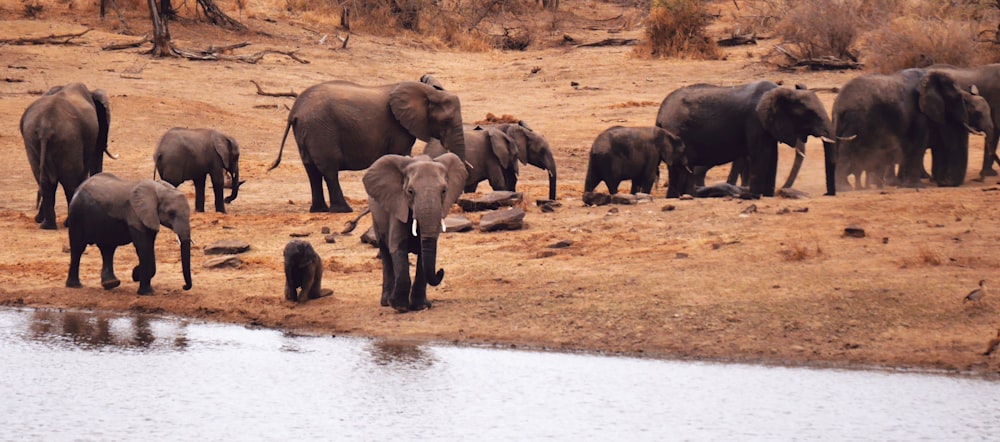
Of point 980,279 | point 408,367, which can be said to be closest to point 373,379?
point 408,367

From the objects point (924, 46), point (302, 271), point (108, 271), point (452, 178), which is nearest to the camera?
point (452, 178)

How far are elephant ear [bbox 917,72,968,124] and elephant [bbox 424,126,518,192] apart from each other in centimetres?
519

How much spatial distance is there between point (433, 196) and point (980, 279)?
4.28m

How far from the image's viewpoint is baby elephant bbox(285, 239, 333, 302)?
36.9 ft

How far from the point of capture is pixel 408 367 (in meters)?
9.63

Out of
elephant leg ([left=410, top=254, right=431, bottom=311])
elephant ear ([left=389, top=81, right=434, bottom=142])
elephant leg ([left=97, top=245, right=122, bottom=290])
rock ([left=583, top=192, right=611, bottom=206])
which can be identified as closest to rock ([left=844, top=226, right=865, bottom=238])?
rock ([left=583, top=192, right=611, bottom=206])

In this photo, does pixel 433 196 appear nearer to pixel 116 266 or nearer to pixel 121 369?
pixel 121 369

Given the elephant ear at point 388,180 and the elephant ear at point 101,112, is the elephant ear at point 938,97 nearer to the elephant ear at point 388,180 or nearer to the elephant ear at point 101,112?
the elephant ear at point 388,180

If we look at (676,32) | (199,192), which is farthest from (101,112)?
(676,32)

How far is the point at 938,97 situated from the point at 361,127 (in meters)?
7.23

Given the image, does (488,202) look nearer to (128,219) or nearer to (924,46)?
(128,219)

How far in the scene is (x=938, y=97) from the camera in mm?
17797

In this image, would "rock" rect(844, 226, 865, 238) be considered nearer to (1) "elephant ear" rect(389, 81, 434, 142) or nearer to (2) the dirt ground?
(2) the dirt ground

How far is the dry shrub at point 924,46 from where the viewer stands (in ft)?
79.3
